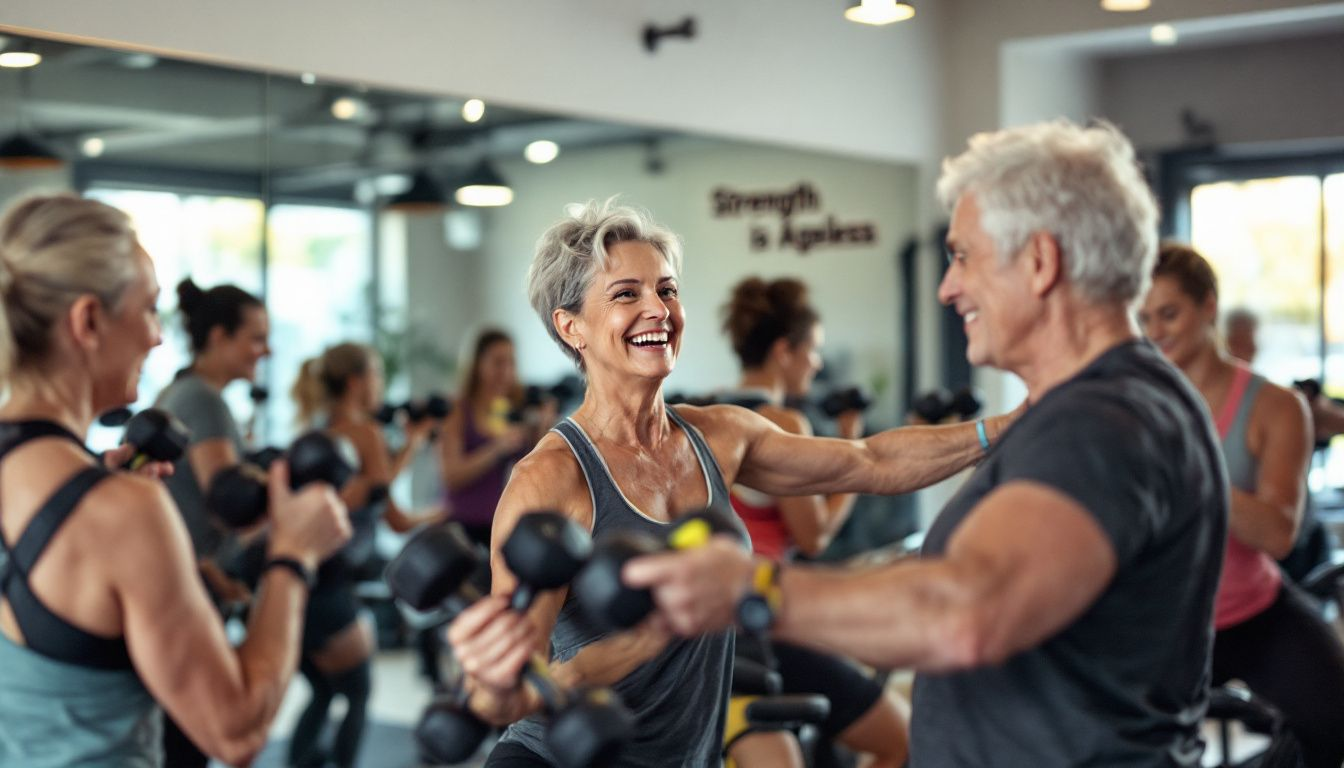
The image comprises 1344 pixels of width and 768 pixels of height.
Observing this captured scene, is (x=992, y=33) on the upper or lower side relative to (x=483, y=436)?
upper

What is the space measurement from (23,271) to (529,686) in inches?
30.6

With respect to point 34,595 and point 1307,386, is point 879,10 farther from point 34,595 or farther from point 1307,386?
point 34,595

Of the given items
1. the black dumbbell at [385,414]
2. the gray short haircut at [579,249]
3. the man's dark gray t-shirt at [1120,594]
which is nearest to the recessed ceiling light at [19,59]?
the black dumbbell at [385,414]

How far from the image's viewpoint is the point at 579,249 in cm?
232

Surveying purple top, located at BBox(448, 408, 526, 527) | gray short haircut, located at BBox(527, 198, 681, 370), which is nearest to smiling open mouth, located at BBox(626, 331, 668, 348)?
gray short haircut, located at BBox(527, 198, 681, 370)

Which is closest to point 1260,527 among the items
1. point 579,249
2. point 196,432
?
point 579,249

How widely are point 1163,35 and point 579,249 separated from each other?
15.7ft

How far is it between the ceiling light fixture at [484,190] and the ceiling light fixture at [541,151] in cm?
13

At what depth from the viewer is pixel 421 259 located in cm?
463

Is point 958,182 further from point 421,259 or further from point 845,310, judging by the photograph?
point 845,310

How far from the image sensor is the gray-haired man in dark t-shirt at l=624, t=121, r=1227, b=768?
1.30 m

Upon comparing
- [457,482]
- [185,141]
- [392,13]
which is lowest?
[457,482]

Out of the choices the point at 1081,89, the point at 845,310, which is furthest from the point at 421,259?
the point at 1081,89

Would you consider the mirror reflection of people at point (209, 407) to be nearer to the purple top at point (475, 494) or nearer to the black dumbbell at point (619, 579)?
the purple top at point (475, 494)
